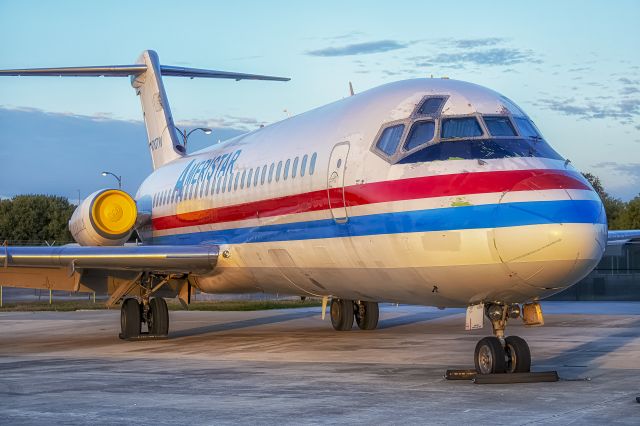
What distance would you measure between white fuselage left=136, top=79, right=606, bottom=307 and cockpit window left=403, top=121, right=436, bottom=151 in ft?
0.28

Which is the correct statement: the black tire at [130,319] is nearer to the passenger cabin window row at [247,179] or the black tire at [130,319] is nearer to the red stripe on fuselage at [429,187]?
the passenger cabin window row at [247,179]

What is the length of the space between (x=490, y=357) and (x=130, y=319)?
9.57m

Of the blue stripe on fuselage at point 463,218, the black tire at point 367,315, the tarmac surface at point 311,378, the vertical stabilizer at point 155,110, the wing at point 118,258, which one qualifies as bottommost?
the tarmac surface at point 311,378

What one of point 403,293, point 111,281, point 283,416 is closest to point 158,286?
point 111,281

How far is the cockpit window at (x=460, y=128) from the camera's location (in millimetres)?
12117

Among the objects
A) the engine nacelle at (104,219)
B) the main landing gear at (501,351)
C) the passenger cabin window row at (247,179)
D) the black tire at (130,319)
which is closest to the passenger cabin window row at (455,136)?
the main landing gear at (501,351)

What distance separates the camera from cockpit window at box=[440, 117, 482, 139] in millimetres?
12117

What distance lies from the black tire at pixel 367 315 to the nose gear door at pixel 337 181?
24.0 feet

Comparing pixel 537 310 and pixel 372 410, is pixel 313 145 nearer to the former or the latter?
pixel 537 310

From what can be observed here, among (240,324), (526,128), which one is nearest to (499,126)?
(526,128)

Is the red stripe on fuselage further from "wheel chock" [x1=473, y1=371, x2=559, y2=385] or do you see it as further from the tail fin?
the tail fin

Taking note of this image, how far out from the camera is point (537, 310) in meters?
11.6

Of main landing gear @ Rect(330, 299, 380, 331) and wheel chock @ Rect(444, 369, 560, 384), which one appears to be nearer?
wheel chock @ Rect(444, 369, 560, 384)

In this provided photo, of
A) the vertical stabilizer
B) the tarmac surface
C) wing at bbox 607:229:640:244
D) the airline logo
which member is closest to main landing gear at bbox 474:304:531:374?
the tarmac surface
